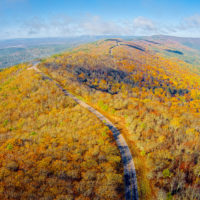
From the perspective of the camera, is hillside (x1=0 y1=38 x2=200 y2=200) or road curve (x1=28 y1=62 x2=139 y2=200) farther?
road curve (x1=28 y1=62 x2=139 y2=200)

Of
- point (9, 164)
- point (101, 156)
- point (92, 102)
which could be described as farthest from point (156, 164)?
point (92, 102)

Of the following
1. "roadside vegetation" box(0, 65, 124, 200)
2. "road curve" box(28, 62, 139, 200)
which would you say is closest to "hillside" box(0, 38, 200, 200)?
"roadside vegetation" box(0, 65, 124, 200)

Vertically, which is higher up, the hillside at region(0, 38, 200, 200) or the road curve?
the hillside at region(0, 38, 200, 200)

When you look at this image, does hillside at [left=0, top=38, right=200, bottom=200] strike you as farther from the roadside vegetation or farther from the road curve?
the road curve

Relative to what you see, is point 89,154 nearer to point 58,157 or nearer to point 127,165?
point 58,157

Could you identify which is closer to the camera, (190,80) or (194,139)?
(194,139)

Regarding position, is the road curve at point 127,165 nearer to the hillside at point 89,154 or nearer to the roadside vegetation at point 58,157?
the hillside at point 89,154

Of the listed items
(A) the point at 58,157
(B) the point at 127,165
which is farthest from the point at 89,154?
(B) the point at 127,165

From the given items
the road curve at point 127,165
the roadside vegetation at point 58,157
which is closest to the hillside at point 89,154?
the roadside vegetation at point 58,157

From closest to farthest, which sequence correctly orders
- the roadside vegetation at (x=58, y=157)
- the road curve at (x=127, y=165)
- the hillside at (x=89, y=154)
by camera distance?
the roadside vegetation at (x=58, y=157)
the hillside at (x=89, y=154)
the road curve at (x=127, y=165)

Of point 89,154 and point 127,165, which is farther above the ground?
point 89,154

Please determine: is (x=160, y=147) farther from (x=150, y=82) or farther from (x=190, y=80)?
(x=190, y=80)
